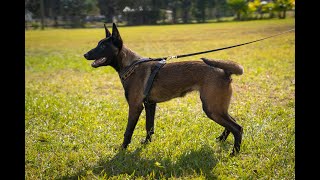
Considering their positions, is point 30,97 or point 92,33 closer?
point 30,97

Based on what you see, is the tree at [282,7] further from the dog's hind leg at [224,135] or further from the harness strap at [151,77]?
the harness strap at [151,77]

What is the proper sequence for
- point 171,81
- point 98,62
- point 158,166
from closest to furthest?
point 158,166 → point 171,81 → point 98,62

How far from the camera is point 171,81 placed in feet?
15.5

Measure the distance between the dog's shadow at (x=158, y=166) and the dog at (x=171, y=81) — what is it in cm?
40

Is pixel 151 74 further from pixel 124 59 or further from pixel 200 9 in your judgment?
pixel 200 9

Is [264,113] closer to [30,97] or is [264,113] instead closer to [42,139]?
[42,139]

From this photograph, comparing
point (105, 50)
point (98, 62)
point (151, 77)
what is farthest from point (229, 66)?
point (98, 62)

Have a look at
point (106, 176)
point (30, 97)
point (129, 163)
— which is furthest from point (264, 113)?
point (30, 97)

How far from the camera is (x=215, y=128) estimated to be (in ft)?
18.6

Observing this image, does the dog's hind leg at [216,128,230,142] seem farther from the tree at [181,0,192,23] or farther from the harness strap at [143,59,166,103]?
the tree at [181,0,192,23]

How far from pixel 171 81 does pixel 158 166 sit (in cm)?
128

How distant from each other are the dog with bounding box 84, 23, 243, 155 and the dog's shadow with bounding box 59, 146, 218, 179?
0.40 m

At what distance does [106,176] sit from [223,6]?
2321 inches

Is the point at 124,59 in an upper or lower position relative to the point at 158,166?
upper
